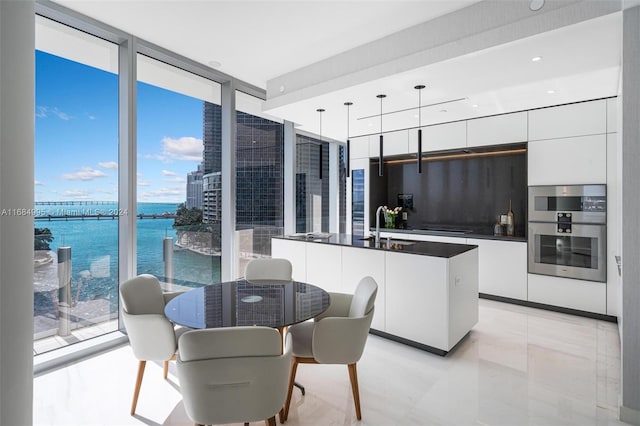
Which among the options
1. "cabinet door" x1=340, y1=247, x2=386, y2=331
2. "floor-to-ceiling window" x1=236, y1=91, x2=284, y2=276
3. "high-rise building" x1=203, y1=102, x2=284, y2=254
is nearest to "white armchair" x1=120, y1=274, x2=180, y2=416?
"cabinet door" x1=340, y1=247, x2=386, y2=331

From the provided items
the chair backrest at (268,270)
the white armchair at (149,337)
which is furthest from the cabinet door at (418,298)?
the white armchair at (149,337)

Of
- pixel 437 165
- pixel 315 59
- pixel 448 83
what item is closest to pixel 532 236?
pixel 437 165

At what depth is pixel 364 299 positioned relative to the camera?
2307mm

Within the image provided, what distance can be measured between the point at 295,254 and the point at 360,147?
9.04ft

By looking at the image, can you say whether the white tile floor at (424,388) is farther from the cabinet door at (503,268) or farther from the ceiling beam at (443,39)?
the ceiling beam at (443,39)

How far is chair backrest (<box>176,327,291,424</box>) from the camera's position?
4.98 ft

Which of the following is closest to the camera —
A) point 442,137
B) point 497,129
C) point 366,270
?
point 366,270

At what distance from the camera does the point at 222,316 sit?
2.01m

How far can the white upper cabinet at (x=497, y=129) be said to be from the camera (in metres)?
4.51

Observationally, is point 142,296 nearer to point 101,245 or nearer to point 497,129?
point 101,245

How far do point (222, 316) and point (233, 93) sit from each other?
3.21m

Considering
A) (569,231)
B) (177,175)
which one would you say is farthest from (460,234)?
(177,175)

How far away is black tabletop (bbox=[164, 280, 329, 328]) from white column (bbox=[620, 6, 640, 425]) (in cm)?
196

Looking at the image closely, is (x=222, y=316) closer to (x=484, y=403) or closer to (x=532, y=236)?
(x=484, y=403)
